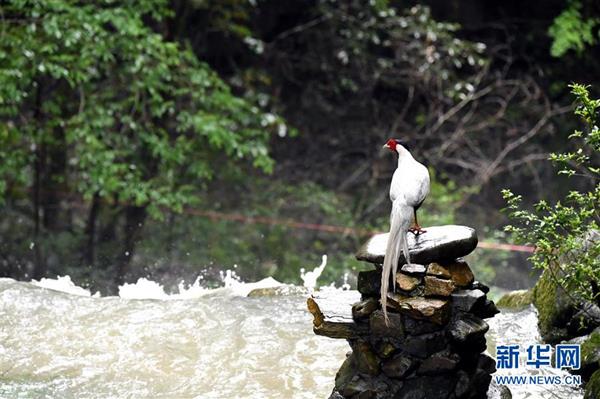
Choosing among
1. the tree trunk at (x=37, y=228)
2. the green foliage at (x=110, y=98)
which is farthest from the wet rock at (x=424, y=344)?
the tree trunk at (x=37, y=228)

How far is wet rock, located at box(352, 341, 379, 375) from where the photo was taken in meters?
4.29

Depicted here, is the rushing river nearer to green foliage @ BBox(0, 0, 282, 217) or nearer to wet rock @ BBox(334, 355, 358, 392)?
wet rock @ BBox(334, 355, 358, 392)

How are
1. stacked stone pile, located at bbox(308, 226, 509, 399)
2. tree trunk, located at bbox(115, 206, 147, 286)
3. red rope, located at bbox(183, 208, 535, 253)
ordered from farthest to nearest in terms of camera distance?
1. red rope, located at bbox(183, 208, 535, 253)
2. tree trunk, located at bbox(115, 206, 147, 286)
3. stacked stone pile, located at bbox(308, 226, 509, 399)

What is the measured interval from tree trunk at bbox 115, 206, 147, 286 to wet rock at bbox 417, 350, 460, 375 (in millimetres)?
5714

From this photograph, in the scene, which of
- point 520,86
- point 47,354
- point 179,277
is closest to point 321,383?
point 47,354

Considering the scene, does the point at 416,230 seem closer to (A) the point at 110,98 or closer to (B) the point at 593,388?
(B) the point at 593,388

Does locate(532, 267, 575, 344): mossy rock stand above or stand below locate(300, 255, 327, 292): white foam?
above

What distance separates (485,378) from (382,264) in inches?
35.1

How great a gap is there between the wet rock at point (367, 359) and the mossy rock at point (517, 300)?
2381 mm

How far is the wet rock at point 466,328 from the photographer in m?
4.16

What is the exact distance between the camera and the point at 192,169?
948 cm

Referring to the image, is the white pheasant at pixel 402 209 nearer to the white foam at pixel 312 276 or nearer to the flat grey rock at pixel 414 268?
the flat grey rock at pixel 414 268

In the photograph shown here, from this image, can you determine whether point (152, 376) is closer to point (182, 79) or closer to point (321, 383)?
point (321, 383)

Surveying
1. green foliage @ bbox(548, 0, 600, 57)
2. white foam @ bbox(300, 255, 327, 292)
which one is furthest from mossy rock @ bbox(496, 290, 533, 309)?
green foliage @ bbox(548, 0, 600, 57)
